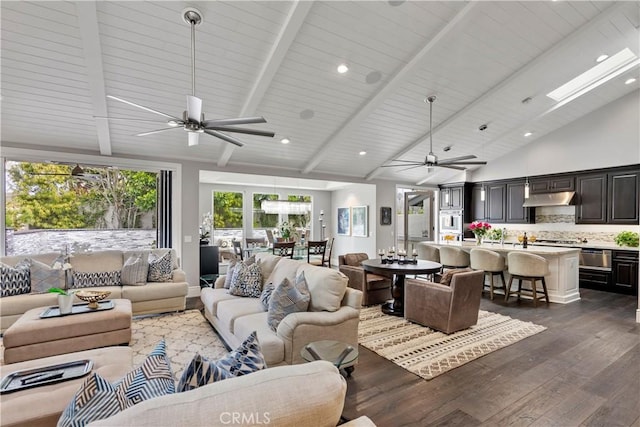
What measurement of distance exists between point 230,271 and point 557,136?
7.98 metres

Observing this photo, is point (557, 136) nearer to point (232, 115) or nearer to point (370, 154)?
point (370, 154)

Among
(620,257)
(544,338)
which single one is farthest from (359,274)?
(620,257)

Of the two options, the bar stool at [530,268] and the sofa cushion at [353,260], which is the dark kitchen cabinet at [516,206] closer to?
the bar stool at [530,268]

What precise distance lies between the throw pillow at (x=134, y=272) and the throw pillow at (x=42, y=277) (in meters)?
0.72

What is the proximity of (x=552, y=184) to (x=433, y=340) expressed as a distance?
604 centimetres

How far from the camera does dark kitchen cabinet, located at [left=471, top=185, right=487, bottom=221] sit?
8.89 metres

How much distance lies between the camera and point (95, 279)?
441 centimetres

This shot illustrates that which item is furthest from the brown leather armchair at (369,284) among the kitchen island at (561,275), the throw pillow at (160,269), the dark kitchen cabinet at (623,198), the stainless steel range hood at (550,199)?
the dark kitchen cabinet at (623,198)

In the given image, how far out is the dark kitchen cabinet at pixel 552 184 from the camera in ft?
23.2

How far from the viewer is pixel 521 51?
4492mm

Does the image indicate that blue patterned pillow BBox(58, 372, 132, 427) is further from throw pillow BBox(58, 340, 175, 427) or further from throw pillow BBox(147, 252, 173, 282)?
throw pillow BBox(147, 252, 173, 282)

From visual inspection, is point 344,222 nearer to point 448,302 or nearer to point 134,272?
point 448,302

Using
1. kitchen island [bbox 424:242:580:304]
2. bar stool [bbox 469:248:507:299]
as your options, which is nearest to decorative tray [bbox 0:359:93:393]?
bar stool [bbox 469:248:507:299]

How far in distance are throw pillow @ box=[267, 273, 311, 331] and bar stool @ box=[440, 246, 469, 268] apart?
4234 millimetres
